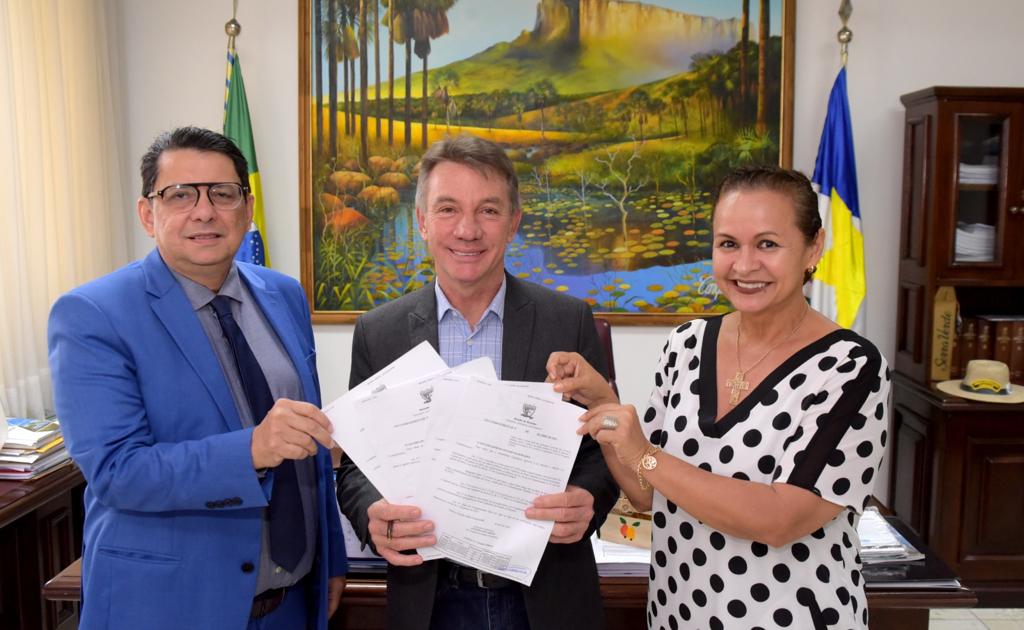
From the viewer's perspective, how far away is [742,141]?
13.5ft

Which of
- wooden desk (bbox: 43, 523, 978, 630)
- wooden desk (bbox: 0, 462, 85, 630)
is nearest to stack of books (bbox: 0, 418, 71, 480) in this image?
wooden desk (bbox: 0, 462, 85, 630)

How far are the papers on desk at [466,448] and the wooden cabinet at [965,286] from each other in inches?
112

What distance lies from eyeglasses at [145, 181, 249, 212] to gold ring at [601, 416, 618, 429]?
0.86 meters

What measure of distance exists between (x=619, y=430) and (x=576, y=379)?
0.13 m

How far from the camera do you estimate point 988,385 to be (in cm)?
362

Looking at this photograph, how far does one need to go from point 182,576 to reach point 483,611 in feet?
1.92

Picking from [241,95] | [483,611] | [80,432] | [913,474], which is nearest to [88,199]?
[241,95]

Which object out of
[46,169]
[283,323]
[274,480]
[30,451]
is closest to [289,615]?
[274,480]

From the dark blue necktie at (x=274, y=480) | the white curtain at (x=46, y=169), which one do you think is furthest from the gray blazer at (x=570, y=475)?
the white curtain at (x=46, y=169)

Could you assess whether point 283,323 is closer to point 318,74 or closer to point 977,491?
point 318,74

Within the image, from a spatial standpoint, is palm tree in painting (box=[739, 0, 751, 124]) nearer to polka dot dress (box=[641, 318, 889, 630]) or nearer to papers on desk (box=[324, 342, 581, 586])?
polka dot dress (box=[641, 318, 889, 630])

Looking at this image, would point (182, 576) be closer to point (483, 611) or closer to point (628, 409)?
point (483, 611)

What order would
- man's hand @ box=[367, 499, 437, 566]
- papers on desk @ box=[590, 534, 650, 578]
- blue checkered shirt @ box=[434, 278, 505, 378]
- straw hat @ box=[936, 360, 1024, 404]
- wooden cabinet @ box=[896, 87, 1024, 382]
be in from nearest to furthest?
man's hand @ box=[367, 499, 437, 566]
blue checkered shirt @ box=[434, 278, 505, 378]
papers on desk @ box=[590, 534, 650, 578]
straw hat @ box=[936, 360, 1024, 404]
wooden cabinet @ box=[896, 87, 1024, 382]

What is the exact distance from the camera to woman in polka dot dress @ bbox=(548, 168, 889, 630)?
4.47 ft
